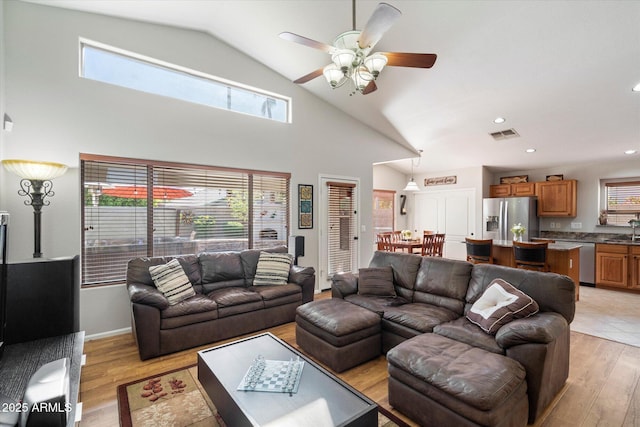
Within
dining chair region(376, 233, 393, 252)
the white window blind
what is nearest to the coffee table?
the white window blind

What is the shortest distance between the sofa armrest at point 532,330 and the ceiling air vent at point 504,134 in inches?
150

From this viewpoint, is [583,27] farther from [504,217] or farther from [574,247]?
[504,217]

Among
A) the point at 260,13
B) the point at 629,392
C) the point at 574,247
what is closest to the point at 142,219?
the point at 260,13

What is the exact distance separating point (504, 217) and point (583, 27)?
14.5 feet

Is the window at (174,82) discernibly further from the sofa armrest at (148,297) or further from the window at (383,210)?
the window at (383,210)

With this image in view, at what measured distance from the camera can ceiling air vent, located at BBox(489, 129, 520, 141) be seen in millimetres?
5074

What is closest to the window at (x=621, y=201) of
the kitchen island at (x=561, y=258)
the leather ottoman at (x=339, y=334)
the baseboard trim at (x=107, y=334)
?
the kitchen island at (x=561, y=258)

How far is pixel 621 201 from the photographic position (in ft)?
18.9

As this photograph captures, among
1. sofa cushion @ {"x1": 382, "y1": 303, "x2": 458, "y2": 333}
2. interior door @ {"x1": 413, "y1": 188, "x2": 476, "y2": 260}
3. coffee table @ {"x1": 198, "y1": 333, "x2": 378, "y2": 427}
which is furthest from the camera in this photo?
interior door @ {"x1": 413, "y1": 188, "x2": 476, "y2": 260}

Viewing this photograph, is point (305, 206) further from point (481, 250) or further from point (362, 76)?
point (481, 250)

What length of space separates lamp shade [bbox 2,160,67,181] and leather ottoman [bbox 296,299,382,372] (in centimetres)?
274

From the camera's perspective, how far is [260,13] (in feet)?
11.6

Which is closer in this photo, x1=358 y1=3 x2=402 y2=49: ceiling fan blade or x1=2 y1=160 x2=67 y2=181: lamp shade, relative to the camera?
x1=358 y1=3 x2=402 y2=49: ceiling fan blade

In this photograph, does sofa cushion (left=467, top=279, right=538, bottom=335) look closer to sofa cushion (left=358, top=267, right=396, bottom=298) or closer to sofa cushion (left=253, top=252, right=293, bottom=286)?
sofa cushion (left=358, top=267, right=396, bottom=298)
